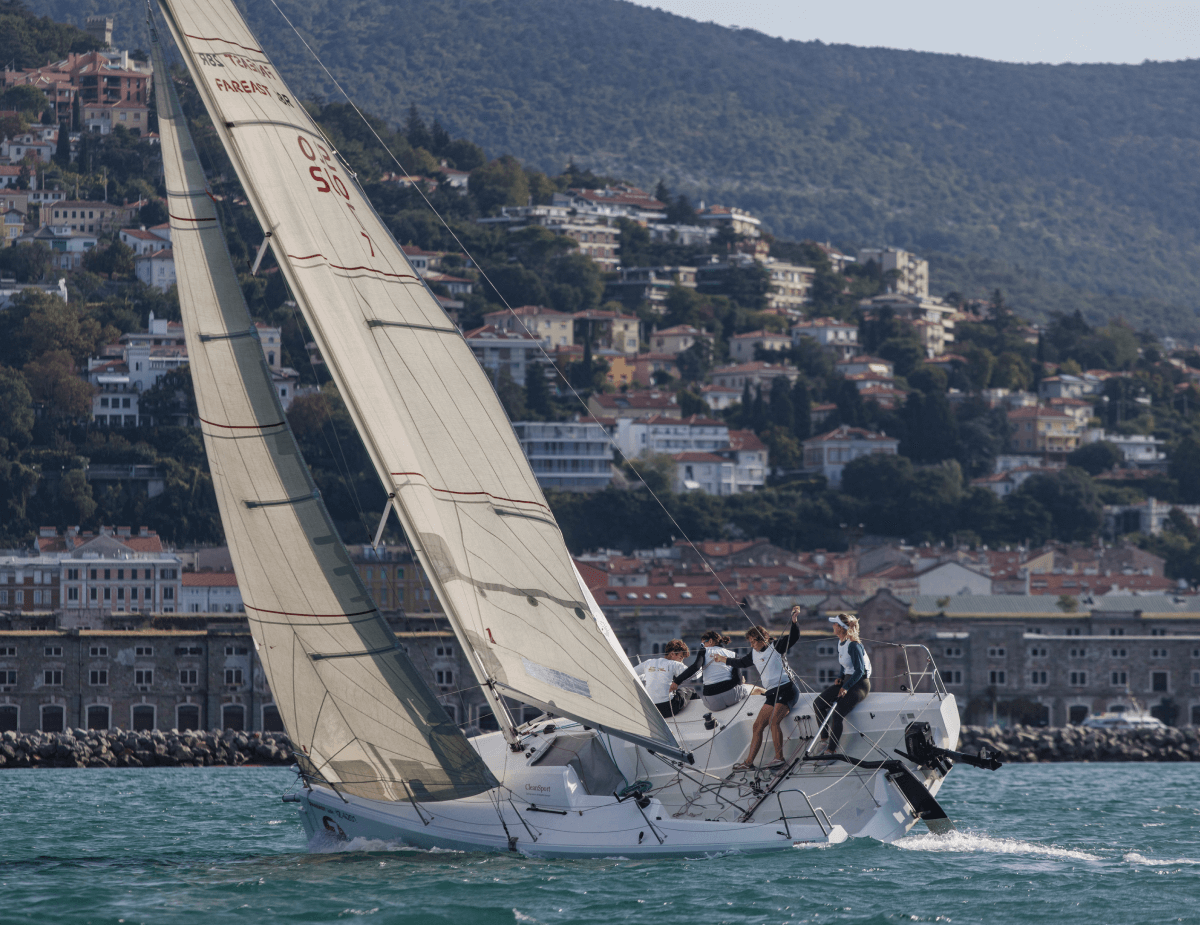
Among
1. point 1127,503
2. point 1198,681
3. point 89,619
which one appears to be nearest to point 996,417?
point 1127,503

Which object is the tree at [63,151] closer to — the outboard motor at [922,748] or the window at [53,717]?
the window at [53,717]

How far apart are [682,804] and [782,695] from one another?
101cm

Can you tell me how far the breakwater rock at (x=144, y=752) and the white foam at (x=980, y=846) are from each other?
65.1 ft

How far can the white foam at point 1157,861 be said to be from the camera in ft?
43.6

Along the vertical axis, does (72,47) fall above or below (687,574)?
above

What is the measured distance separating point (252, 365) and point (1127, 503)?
277 feet

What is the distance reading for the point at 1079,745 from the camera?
36344 millimetres

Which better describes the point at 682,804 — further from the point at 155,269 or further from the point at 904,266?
the point at 904,266

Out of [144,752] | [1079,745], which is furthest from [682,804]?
[1079,745]

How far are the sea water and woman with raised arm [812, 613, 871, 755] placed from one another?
0.76 metres

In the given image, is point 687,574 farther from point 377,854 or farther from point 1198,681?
point 377,854

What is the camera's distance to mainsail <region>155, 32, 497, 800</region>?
12188mm

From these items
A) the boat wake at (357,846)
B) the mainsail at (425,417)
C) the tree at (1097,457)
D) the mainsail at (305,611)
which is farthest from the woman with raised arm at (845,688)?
the tree at (1097,457)

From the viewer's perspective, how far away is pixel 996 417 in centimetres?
10225
